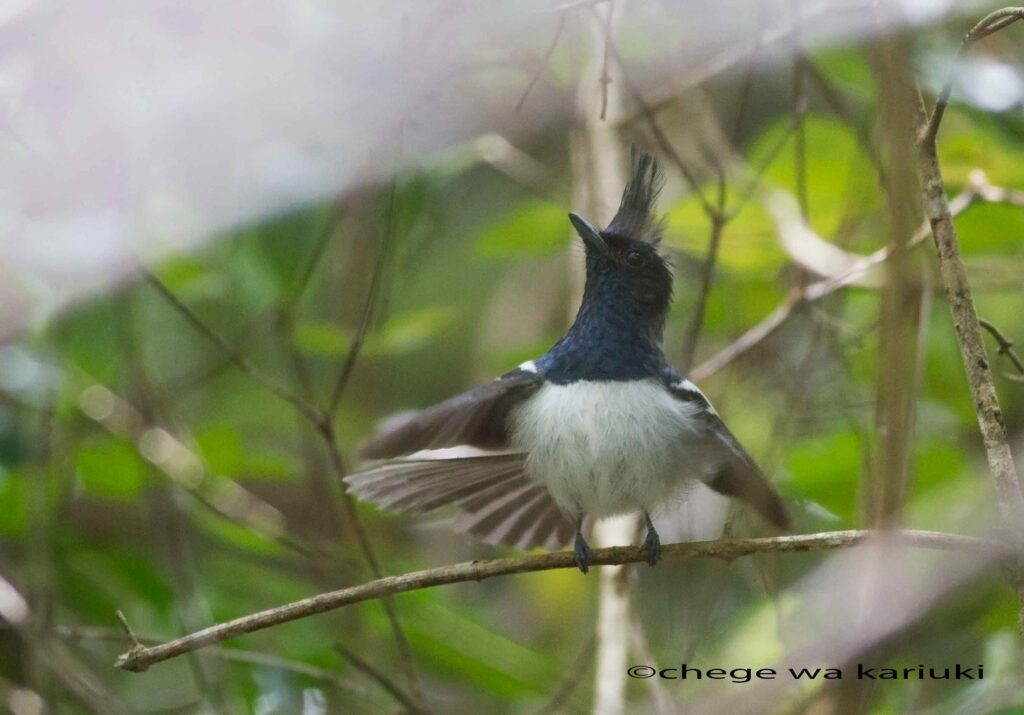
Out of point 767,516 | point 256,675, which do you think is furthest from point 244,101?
point 767,516

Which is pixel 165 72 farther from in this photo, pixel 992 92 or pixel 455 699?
pixel 455 699

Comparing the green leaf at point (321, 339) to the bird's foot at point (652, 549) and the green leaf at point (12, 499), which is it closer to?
the green leaf at point (12, 499)

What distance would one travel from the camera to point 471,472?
336cm

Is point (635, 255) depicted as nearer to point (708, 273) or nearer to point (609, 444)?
point (708, 273)

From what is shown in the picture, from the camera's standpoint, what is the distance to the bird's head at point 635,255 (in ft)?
11.2

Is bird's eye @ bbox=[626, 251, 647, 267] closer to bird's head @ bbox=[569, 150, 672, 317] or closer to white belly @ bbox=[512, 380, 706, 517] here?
bird's head @ bbox=[569, 150, 672, 317]

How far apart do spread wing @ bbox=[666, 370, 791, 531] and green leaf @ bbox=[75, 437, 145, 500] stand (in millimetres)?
1841

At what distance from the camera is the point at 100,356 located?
11.6 ft

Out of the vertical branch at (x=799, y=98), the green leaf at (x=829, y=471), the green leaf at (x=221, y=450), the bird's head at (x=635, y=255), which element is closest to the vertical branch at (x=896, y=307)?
the vertical branch at (x=799, y=98)

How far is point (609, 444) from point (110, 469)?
6.00 feet

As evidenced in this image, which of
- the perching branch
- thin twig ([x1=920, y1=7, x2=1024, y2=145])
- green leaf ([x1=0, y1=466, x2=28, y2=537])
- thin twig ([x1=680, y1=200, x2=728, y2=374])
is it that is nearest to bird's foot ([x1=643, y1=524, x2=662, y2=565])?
the perching branch

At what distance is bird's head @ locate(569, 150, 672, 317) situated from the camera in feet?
11.2

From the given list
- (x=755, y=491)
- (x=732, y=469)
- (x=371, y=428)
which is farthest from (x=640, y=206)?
(x=371, y=428)

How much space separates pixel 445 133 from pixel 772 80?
158cm
